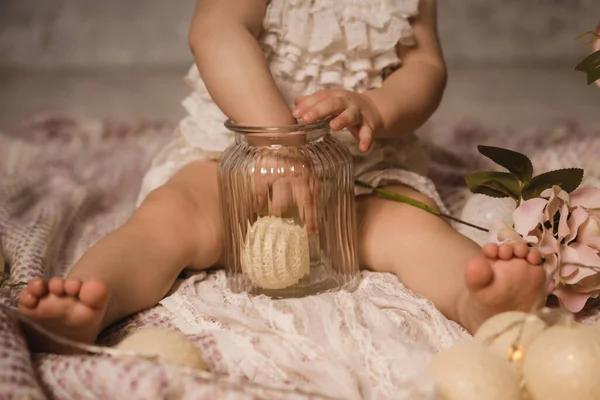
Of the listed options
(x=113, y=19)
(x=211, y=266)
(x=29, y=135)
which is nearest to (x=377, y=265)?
(x=211, y=266)

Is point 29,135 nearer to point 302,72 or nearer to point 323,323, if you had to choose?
point 302,72

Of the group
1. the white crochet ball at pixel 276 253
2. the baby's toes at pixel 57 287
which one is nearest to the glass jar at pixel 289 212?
the white crochet ball at pixel 276 253

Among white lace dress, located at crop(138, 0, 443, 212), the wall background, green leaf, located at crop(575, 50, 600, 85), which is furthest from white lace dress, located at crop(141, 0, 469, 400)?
the wall background

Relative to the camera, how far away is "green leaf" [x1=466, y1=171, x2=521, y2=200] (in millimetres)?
776

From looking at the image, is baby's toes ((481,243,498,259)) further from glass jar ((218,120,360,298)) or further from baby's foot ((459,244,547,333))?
glass jar ((218,120,360,298))

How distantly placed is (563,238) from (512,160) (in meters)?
0.09

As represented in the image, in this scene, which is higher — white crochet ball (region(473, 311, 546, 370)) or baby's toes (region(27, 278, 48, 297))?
baby's toes (region(27, 278, 48, 297))

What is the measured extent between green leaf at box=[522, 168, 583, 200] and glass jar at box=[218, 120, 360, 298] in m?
0.19

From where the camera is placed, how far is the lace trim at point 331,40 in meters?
0.98

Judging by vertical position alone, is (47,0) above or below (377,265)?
above

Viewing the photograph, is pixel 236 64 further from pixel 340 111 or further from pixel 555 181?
pixel 555 181

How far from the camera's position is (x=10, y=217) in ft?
3.42

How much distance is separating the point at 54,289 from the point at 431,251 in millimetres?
391

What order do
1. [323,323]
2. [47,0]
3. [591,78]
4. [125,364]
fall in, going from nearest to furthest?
[125,364], [323,323], [591,78], [47,0]
